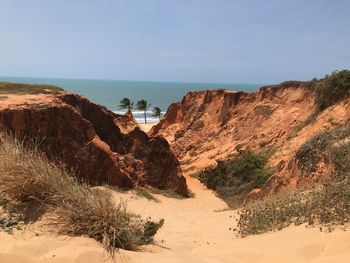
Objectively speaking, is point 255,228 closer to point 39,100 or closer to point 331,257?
point 331,257

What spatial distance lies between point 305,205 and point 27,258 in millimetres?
4809

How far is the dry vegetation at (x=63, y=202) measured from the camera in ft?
16.6

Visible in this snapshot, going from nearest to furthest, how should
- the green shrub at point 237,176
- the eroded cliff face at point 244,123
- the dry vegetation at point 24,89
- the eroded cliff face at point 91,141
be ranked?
the eroded cliff face at point 91,141 < the dry vegetation at point 24,89 < the green shrub at point 237,176 < the eroded cliff face at point 244,123

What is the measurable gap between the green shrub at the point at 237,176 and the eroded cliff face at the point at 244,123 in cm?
85

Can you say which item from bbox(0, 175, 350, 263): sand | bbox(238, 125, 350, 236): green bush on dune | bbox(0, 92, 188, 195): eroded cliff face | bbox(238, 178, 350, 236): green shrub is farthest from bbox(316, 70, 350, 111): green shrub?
bbox(0, 175, 350, 263): sand

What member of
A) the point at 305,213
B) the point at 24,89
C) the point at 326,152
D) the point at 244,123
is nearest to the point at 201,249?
the point at 305,213

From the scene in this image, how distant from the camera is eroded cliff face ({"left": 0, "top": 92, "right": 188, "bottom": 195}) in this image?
47.5 feet

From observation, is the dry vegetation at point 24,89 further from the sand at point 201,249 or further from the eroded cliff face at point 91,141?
the sand at point 201,249

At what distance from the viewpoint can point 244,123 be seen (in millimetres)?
32844

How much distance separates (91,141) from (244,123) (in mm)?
18783

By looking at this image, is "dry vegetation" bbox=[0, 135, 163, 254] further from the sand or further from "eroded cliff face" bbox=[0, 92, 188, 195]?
"eroded cliff face" bbox=[0, 92, 188, 195]

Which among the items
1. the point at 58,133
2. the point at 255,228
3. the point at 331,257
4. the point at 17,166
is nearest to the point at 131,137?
the point at 58,133

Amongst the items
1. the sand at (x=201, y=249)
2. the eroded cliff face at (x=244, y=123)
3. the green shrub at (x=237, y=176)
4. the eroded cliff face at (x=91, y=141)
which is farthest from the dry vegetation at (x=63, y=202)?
the eroded cliff face at (x=244, y=123)

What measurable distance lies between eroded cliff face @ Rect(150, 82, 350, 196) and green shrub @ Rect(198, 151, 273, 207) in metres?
0.85
